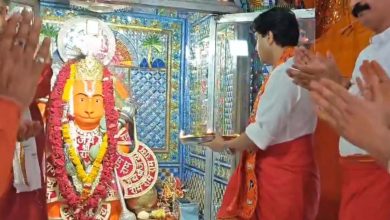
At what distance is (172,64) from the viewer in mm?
4887

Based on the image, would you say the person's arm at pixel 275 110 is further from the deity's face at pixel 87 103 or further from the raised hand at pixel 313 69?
the deity's face at pixel 87 103

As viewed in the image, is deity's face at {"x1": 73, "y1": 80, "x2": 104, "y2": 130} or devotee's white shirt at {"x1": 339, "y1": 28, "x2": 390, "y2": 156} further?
deity's face at {"x1": 73, "y1": 80, "x2": 104, "y2": 130}

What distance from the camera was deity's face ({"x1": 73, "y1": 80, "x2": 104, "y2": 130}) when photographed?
157 inches

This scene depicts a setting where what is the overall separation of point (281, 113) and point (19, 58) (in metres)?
1.45

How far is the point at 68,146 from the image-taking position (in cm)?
393

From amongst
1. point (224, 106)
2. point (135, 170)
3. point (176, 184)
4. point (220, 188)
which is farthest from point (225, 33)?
point (176, 184)

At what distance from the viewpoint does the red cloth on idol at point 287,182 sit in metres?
2.23

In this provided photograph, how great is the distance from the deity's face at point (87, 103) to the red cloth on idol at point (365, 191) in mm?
2635

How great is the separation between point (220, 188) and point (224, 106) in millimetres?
632

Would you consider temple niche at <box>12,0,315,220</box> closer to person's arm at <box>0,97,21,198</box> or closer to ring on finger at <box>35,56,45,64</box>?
ring on finger at <box>35,56,45,64</box>

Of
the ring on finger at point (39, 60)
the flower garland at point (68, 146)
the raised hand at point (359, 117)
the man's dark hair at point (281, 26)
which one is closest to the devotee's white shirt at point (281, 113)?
the man's dark hair at point (281, 26)

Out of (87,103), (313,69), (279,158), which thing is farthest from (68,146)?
(313,69)

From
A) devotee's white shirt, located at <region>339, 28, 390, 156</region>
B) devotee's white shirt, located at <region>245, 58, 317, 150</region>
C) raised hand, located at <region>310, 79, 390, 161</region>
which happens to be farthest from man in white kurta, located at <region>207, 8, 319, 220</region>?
raised hand, located at <region>310, 79, 390, 161</region>

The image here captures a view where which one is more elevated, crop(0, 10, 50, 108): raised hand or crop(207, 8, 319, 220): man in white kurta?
crop(0, 10, 50, 108): raised hand
